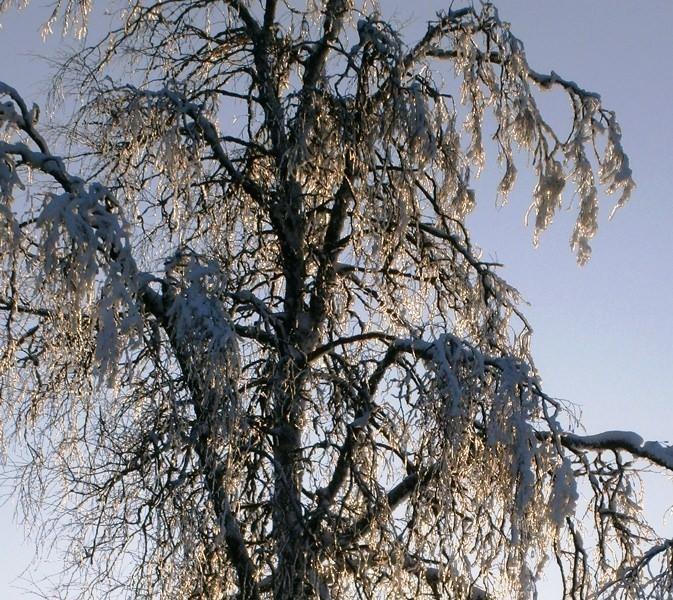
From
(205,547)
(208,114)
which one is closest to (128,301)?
(205,547)

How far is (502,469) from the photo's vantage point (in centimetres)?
592

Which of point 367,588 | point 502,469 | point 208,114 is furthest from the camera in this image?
point 208,114

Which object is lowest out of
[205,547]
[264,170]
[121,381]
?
[205,547]

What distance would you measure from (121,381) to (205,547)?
895mm

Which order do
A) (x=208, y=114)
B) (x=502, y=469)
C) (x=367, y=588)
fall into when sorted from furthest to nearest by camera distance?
(x=208, y=114), (x=367, y=588), (x=502, y=469)

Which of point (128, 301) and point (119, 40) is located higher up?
point (119, 40)

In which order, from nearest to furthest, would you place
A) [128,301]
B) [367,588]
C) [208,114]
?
[128,301]
[367,588]
[208,114]

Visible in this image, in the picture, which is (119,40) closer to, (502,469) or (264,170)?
(264,170)

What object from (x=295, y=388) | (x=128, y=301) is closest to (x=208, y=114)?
(x=295, y=388)

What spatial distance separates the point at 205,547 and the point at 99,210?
1.67 meters

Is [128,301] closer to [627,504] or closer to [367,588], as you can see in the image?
[367,588]

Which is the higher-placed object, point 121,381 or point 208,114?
point 208,114

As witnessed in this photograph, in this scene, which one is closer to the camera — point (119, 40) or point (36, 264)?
point (36, 264)

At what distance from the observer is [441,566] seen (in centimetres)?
606
